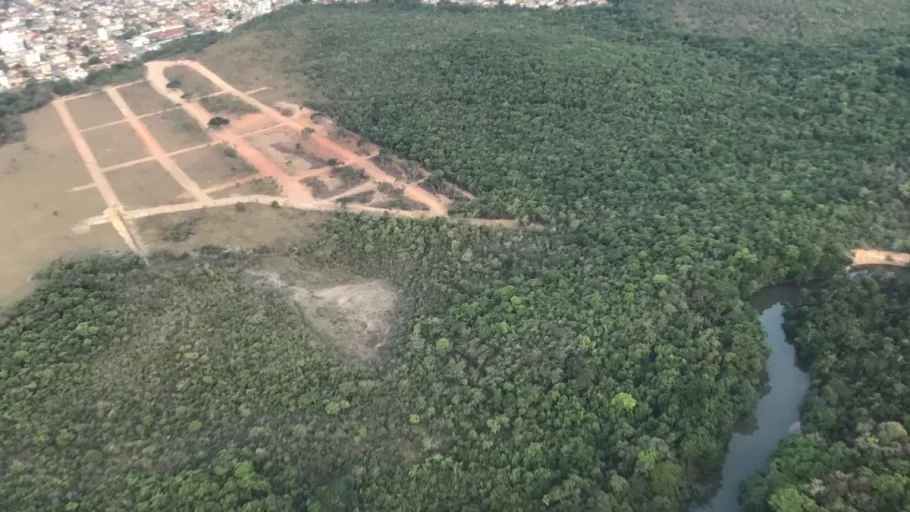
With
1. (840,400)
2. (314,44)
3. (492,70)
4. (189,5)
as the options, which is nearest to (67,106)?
(314,44)

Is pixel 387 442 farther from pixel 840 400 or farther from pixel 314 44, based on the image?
pixel 314 44

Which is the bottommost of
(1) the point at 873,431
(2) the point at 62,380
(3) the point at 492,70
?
(2) the point at 62,380

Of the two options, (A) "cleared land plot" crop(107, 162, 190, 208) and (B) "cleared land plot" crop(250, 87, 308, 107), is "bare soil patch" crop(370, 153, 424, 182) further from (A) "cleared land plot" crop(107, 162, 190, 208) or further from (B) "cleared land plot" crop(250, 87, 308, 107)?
(A) "cleared land plot" crop(107, 162, 190, 208)

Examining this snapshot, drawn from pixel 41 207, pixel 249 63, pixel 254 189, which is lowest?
pixel 41 207

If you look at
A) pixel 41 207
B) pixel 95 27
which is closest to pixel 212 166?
pixel 41 207

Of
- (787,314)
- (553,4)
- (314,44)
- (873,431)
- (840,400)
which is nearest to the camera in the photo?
(873,431)

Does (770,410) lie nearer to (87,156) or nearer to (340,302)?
(340,302)

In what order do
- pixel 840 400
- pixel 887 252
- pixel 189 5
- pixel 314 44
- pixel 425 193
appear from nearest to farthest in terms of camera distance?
pixel 840 400 → pixel 887 252 → pixel 425 193 → pixel 314 44 → pixel 189 5
